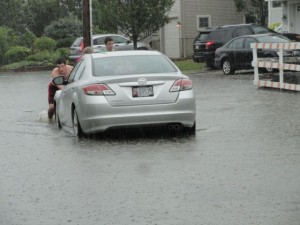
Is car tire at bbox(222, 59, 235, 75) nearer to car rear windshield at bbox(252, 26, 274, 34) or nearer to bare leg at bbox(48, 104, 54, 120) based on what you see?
car rear windshield at bbox(252, 26, 274, 34)

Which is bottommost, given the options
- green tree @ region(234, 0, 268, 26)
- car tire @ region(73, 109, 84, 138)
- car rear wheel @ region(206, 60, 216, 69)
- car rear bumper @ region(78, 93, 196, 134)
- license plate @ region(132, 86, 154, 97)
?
→ car rear wheel @ region(206, 60, 216, 69)

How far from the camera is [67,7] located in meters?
69.7

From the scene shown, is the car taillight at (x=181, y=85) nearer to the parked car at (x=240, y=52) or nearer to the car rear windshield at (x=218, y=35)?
the parked car at (x=240, y=52)

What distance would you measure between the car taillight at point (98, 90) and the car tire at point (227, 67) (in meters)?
17.4

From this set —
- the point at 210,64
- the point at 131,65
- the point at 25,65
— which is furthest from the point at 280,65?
the point at 25,65

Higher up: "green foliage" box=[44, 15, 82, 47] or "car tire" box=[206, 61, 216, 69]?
"green foliage" box=[44, 15, 82, 47]

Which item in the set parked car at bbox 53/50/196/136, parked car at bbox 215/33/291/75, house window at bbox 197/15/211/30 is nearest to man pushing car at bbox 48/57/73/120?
parked car at bbox 53/50/196/136

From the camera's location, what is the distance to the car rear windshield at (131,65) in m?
12.8

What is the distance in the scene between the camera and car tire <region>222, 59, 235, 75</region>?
29308mm

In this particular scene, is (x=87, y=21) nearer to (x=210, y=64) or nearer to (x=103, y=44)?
(x=210, y=64)

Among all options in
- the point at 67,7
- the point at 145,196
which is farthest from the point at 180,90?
the point at 67,7

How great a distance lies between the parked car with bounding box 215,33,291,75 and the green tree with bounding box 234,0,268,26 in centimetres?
1457

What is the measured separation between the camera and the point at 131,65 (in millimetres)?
12961

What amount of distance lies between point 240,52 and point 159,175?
20073 mm
